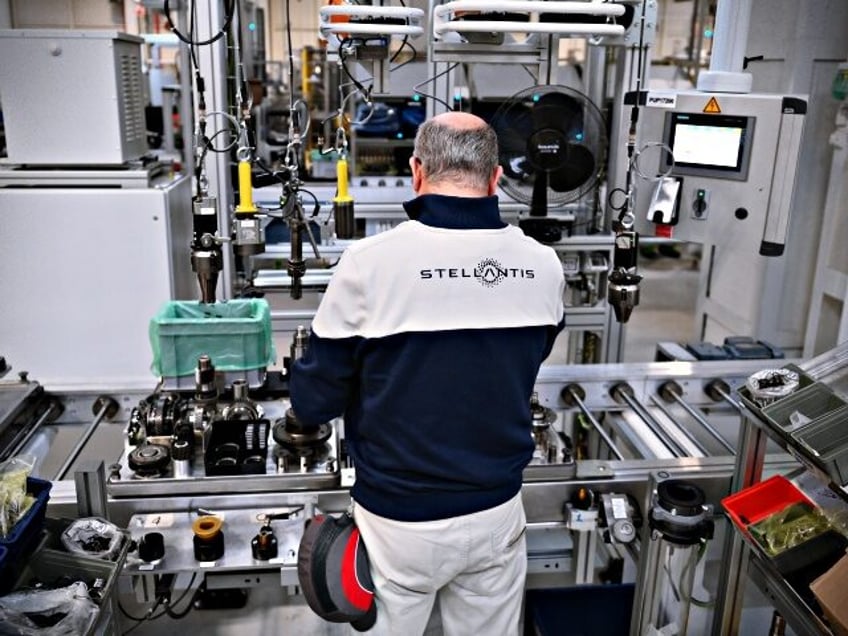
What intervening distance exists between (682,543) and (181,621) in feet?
5.44

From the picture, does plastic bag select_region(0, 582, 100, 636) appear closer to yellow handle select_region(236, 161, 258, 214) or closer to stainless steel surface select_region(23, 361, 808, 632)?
stainless steel surface select_region(23, 361, 808, 632)

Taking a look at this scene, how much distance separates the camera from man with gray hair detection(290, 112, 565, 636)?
1.33 meters

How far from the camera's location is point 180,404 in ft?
6.14

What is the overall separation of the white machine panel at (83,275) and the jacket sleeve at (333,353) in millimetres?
1274

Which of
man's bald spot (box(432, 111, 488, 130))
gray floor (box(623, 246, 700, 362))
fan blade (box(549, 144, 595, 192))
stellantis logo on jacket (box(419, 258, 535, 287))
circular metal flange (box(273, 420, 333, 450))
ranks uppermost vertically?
man's bald spot (box(432, 111, 488, 130))

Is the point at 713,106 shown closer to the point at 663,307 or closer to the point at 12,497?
the point at 12,497

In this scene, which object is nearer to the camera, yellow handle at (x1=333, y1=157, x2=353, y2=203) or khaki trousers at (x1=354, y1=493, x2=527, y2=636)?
khaki trousers at (x1=354, y1=493, x2=527, y2=636)

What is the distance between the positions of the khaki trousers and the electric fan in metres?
1.42

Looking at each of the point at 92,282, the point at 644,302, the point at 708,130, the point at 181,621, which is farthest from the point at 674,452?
the point at 644,302

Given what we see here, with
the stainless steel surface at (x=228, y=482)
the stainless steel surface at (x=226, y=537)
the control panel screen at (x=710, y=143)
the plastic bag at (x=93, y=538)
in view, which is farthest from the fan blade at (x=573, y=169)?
the plastic bag at (x=93, y=538)

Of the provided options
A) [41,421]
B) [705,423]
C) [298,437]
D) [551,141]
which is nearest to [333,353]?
[298,437]

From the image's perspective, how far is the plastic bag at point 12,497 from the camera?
1375 mm

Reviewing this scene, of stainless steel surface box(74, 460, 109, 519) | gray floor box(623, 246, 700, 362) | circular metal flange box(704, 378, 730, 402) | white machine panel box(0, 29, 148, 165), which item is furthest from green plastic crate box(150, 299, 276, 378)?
gray floor box(623, 246, 700, 362)

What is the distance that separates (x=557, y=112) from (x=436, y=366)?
1.53m
